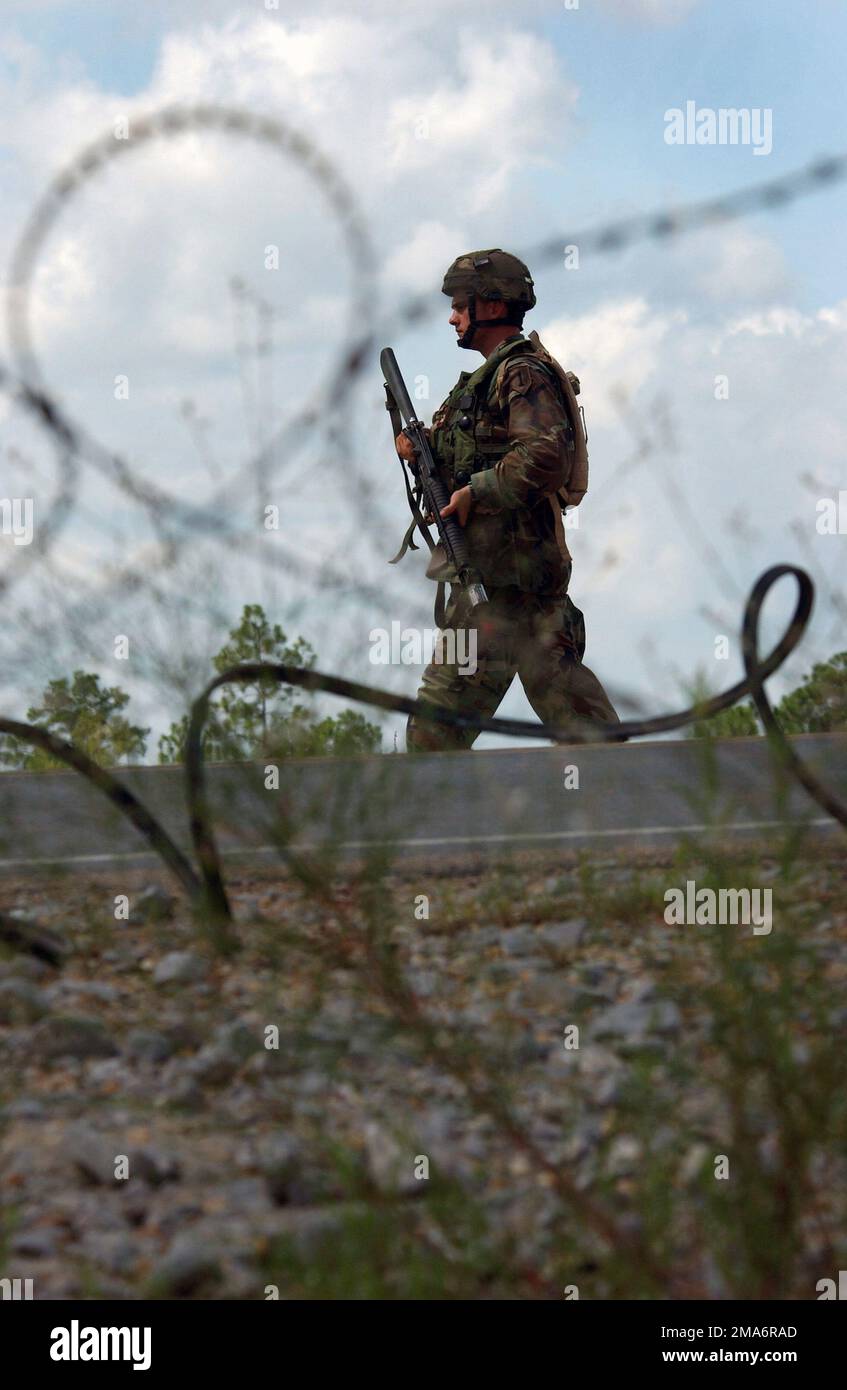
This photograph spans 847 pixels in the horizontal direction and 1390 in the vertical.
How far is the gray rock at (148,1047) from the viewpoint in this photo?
3.46 metres

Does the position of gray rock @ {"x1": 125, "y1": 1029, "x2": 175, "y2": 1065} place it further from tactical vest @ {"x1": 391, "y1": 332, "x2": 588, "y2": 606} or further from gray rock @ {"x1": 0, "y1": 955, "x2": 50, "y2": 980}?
tactical vest @ {"x1": 391, "y1": 332, "x2": 588, "y2": 606}

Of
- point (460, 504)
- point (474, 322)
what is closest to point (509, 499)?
point (460, 504)

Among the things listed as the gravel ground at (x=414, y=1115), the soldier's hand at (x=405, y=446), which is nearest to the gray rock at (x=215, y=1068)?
the gravel ground at (x=414, y=1115)

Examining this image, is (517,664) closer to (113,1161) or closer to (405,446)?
(405,446)

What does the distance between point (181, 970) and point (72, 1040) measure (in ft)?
1.37

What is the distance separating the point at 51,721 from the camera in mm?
5887

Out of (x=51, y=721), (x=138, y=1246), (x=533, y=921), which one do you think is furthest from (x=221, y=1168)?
(x=51, y=721)

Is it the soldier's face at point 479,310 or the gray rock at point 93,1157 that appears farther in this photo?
the soldier's face at point 479,310

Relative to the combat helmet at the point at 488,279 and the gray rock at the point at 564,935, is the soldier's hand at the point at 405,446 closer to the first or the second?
the combat helmet at the point at 488,279

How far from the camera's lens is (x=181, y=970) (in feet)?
12.7

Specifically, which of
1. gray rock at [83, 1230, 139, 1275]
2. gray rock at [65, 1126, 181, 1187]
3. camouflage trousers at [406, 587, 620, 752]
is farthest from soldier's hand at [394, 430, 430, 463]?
gray rock at [83, 1230, 139, 1275]

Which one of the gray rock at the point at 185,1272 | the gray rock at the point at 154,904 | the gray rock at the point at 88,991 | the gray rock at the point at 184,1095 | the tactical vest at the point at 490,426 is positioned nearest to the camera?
the gray rock at the point at 185,1272

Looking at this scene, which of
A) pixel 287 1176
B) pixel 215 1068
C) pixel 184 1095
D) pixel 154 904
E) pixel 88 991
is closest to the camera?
pixel 287 1176
